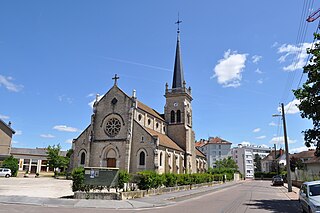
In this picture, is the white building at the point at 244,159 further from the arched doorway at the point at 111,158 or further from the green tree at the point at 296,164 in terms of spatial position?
the arched doorway at the point at 111,158

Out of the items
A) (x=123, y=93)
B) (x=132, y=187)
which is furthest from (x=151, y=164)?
(x=132, y=187)

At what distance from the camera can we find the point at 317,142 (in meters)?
18.7

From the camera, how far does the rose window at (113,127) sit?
123 feet

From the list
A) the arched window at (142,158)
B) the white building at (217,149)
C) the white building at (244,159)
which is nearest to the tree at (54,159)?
the arched window at (142,158)

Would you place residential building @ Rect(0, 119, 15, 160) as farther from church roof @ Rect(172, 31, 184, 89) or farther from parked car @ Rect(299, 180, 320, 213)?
parked car @ Rect(299, 180, 320, 213)

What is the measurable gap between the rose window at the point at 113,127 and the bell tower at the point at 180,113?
13332 mm

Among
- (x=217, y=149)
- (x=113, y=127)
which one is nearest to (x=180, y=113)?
(x=113, y=127)

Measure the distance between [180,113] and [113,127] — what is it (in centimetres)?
1496

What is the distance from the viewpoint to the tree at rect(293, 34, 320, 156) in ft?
57.2

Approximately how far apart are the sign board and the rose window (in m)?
19.6

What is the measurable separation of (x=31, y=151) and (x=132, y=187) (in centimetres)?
7071

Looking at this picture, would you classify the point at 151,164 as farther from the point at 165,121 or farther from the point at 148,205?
the point at 148,205

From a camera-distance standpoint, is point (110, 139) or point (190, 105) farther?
point (190, 105)

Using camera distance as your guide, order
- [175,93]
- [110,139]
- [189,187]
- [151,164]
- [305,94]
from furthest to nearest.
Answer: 1. [175,93]
2. [110,139]
3. [151,164]
4. [189,187]
5. [305,94]
